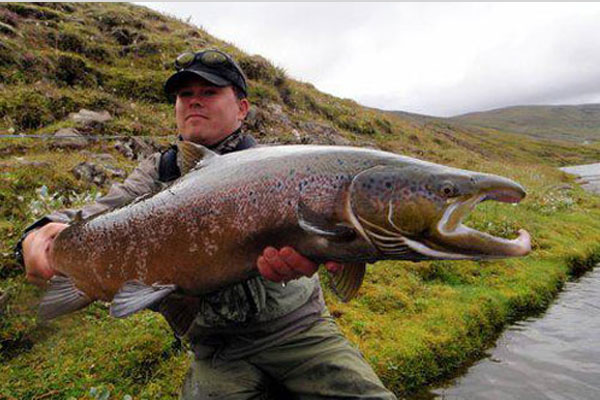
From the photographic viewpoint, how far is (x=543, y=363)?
772cm

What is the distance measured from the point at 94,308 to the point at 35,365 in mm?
1145

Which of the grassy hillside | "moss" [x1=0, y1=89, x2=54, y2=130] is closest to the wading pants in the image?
the grassy hillside

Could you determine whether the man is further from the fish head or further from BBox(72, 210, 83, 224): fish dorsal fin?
the fish head

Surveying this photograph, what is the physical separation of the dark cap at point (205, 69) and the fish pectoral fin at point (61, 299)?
214cm

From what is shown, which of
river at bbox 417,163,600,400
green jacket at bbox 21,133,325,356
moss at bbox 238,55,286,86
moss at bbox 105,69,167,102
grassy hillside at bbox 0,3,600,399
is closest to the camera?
green jacket at bbox 21,133,325,356

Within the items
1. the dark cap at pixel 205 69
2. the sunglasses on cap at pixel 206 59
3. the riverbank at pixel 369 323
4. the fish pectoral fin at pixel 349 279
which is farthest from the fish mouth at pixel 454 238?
the riverbank at pixel 369 323

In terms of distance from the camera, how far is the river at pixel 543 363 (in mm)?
6797

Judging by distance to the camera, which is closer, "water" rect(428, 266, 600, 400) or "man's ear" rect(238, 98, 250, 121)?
"man's ear" rect(238, 98, 250, 121)

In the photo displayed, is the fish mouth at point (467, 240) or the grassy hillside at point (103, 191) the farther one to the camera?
the grassy hillside at point (103, 191)

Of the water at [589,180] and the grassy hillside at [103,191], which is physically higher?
the water at [589,180]

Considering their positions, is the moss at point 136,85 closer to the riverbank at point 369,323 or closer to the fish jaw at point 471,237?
the riverbank at point 369,323

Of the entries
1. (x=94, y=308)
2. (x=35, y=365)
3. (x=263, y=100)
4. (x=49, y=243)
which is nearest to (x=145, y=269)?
(x=49, y=243)

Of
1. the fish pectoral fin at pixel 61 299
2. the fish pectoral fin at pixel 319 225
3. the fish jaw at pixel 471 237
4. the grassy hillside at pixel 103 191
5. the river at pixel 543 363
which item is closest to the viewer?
the fish jaw at pixel 471 237

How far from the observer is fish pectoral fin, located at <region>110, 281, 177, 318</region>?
297cm
